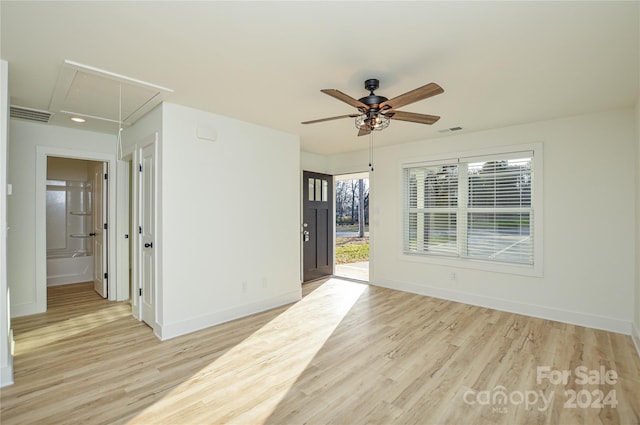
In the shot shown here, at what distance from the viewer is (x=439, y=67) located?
2.41 m

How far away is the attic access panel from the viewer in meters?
2.55

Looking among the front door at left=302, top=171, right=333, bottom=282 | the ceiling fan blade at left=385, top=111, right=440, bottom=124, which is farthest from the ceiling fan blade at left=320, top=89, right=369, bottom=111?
the front door at left=302, top=171, right=333, bottom=282

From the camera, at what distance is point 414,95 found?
7.22ft

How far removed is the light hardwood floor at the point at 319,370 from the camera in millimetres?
2064

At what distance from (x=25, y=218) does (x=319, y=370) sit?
4260mm

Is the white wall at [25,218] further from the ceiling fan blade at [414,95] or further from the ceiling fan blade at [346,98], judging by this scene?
the ceiling fan blade at [414,95]

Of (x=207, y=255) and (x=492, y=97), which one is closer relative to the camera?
(x=492, y=97)

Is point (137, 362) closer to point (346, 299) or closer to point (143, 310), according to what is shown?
point (143, 310)

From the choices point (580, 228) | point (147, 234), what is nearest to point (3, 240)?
point (147, 234)

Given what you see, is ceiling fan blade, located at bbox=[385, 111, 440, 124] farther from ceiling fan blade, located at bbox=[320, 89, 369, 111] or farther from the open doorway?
the open doorway

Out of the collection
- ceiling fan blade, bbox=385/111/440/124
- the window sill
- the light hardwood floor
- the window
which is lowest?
the light hardwood floor

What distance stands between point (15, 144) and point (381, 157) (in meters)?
5.29

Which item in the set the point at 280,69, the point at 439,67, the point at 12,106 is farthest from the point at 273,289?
the point at 12,106

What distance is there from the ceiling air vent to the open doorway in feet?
16.2
